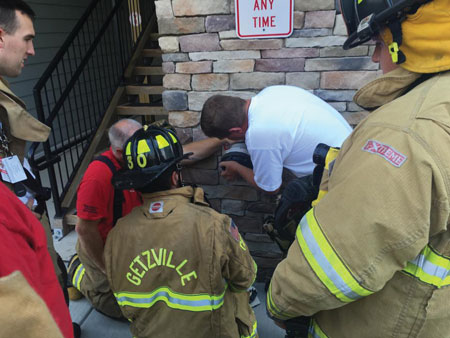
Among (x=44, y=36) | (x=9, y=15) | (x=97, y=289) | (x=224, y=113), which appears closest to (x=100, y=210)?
(x=97, y=289)

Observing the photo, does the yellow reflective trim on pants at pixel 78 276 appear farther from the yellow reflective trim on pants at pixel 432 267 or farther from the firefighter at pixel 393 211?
the yellow reflective trim on pants at pixel 432 267

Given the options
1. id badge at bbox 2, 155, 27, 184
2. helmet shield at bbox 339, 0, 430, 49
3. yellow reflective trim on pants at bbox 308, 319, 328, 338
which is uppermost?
helmet shield at bbox 339, 0, 430, 49

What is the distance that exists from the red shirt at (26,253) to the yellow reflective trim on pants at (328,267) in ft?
2.59

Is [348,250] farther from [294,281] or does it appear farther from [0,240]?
[0,240]

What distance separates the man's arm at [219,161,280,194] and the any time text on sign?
104cm

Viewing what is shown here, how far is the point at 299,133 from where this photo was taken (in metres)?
2.38

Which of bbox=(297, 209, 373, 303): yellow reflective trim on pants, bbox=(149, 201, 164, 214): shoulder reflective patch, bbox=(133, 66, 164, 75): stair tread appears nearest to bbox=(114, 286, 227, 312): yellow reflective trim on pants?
bbox=(149, 201, 164, 214): shoulder reflective patch

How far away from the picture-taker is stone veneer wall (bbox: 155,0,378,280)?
2479 mm

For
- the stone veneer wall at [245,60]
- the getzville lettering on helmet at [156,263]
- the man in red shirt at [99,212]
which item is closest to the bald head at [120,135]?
the man in red shirt at [99,212]

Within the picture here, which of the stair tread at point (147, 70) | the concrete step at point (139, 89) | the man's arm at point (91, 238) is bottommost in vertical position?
the man's arm at point (91, 238)

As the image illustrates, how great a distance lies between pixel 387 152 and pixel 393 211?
17cm

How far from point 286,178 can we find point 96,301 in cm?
194

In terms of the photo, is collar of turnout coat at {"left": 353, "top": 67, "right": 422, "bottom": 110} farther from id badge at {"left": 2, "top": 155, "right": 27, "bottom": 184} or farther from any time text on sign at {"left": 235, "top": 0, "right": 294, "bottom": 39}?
id badge at {"left": 2, "top": 155, "right": 27, "bottom": 184}

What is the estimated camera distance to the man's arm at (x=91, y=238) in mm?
2453
